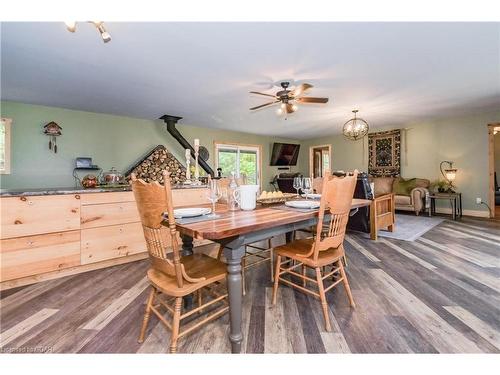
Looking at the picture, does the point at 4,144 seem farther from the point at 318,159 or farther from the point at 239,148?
the point at 318,159

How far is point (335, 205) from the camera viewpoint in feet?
5.20

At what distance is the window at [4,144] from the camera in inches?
143

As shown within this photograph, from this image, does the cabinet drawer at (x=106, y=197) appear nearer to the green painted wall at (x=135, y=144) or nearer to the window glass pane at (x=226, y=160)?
the green painted wall at (x=135, y=144)

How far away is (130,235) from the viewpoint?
280 centimetres

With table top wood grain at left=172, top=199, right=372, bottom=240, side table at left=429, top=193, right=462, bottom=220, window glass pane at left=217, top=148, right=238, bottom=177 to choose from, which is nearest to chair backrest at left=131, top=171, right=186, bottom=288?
table top wood grain at left=172, top=199, right=372, bottom=240

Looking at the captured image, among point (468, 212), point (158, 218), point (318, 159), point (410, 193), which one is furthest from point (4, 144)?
point (468, 212)

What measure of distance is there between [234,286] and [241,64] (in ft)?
7.46

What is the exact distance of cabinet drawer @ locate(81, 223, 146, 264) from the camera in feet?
8.29

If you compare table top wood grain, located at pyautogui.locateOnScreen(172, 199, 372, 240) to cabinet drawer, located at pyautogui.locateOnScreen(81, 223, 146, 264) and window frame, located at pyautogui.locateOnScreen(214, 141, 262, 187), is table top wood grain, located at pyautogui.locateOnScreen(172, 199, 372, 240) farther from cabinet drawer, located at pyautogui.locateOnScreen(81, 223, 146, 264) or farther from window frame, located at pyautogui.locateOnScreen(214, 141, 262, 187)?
window frame, located at pyautogui.locateOnScreen(214, 141, 262, 187)

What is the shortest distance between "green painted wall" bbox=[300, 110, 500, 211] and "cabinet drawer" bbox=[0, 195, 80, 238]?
706 cm

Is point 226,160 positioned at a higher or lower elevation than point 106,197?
higher
